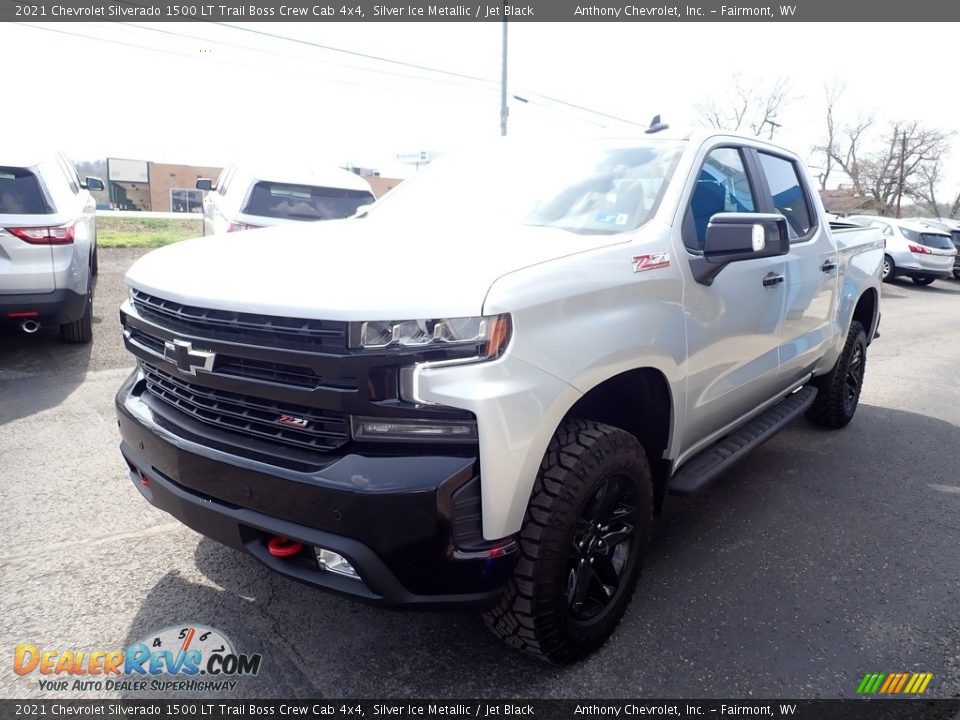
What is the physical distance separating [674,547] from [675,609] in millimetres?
545

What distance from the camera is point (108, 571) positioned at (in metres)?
2.76

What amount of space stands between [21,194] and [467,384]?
5302 millimetres

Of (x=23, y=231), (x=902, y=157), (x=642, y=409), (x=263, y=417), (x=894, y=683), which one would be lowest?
(x=894, y=683)

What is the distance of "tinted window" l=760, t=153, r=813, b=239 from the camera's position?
375 cm

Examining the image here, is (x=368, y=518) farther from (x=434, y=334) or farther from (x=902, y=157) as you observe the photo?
(x=902, y=157)

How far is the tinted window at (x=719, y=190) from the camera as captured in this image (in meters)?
2.88

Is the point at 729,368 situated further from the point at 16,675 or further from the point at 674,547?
the point at 16,675

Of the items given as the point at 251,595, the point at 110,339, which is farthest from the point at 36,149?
the point at 251,595

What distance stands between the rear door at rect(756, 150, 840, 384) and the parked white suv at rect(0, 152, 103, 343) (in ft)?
16.9

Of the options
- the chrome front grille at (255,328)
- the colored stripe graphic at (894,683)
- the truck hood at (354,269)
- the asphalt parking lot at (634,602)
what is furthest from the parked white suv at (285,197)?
the colored stripe graphic at (894,683)

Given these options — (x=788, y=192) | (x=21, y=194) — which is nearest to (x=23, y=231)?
(x=21, y=194)

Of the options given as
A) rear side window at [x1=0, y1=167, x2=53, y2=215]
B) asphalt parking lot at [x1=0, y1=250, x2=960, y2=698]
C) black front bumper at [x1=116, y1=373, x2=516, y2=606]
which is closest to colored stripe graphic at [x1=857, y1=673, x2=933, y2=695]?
asphalt parking lot at [x1=0, y1=250, x2=960, y2=698]

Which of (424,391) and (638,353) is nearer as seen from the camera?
(424,391)

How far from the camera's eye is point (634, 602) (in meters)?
2.75
